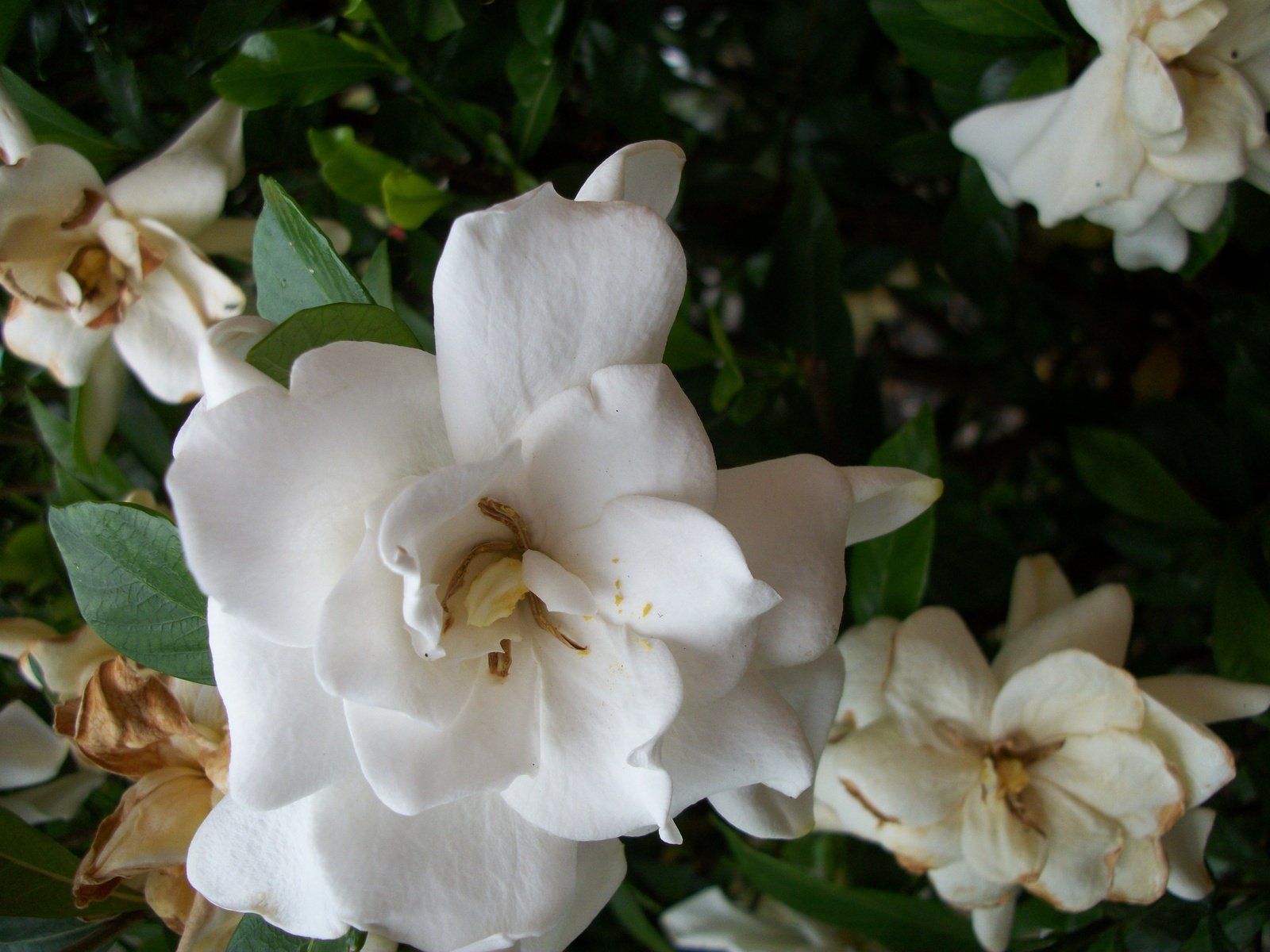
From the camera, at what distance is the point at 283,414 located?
0.44m

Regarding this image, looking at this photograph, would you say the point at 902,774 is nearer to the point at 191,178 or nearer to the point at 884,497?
the point at 884,497

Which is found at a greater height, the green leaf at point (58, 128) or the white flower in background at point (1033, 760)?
the green leaf at point (58, 128)

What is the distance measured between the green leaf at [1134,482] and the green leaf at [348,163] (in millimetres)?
848

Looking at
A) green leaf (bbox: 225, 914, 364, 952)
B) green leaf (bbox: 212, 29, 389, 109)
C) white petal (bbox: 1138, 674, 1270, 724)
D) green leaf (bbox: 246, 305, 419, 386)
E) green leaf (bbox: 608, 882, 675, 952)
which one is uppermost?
green leaf (bbox: 212, 29, 389, 109)

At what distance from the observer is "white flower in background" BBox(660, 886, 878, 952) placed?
113 cm

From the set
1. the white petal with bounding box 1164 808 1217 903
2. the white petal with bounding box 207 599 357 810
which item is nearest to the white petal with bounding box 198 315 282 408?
the white petal with bounding box 207 599 357 810

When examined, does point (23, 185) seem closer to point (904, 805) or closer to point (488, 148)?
point (488, 148)

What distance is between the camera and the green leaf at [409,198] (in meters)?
0.76

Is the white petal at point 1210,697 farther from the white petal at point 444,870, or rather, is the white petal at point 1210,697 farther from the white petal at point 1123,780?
the white petal at point 444,870

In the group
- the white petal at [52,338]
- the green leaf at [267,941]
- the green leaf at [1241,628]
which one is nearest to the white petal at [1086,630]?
the green leaf at [1241,628]

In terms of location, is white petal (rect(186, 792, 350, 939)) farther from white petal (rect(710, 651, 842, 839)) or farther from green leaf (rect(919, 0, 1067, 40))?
green leaf (rect(919, 0, 1067, 40))

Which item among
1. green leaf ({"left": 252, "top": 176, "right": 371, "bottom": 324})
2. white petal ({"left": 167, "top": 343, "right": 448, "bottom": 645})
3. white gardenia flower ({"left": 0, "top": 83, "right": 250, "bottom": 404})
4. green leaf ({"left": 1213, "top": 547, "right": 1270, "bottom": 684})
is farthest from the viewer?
green leaf ({"left": 1213, "top": 547, "right": 1270, "bottom": 684})

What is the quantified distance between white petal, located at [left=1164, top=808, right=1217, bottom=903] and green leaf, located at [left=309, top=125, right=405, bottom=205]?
0.86 meters

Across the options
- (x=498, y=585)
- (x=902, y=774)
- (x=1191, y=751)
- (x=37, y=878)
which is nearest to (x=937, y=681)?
(x=902, y=774)
